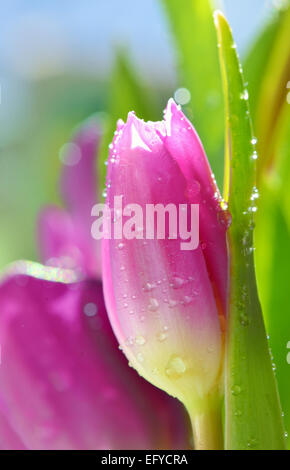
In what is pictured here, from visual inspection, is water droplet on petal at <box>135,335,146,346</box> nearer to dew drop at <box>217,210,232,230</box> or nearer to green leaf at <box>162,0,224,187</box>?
dew drop at <box>217,210,232,230</box>

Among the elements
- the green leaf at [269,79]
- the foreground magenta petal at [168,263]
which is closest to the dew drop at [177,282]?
the foreground magenta petal at [168,263]

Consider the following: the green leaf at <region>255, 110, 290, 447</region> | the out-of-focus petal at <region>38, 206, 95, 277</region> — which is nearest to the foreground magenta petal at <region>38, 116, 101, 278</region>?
the out-of-focus petal at <region>38, 206, 95, 277</region>

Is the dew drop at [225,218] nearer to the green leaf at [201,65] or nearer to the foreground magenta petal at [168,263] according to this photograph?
the foreground magenta petal at [168,263]

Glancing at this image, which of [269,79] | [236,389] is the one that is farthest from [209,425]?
[269,79]

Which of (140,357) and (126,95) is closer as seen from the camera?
(140,357)

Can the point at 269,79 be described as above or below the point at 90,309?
above

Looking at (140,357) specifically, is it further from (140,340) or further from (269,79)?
(269,79)

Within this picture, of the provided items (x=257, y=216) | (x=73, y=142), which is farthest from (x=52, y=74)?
(x=257, y=216)
